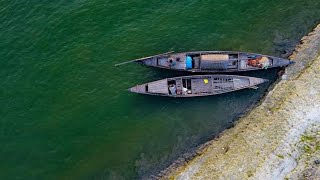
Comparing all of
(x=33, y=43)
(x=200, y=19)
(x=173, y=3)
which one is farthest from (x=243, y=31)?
(x=33, y=43)

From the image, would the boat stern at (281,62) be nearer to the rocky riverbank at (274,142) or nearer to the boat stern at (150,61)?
the rocky riverbank at (274,142)

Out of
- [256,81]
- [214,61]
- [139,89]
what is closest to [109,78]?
[139,89]

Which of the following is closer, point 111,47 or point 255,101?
point 255,101

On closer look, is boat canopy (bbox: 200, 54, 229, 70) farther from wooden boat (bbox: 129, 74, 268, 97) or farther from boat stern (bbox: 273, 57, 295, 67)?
boat stern (bbox: 273, 57, 295, 67)

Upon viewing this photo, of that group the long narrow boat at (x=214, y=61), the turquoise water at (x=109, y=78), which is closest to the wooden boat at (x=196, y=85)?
the turquoise water at (x=109, y=78)

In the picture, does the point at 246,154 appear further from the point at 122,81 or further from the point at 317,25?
the point at 317,25
